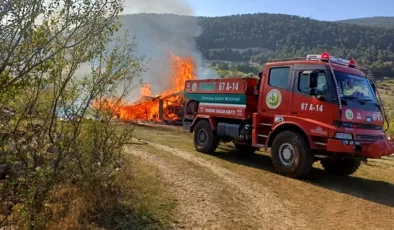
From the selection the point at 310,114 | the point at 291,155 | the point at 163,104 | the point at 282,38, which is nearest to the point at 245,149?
the point at 291,155

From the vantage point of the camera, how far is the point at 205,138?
13.4 meters

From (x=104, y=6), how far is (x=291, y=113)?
653cm

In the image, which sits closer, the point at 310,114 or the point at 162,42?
the point at 310,114

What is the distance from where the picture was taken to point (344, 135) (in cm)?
907

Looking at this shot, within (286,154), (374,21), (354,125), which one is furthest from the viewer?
(374,21)

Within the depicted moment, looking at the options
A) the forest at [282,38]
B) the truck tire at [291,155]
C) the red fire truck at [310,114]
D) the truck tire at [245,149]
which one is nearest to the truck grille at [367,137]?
the red fire truck at [310,114]

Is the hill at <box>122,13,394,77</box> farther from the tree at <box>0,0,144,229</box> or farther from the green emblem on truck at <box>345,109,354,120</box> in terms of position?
the tree at <box>0,0,144,229</box>

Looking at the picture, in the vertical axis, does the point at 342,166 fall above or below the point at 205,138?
below

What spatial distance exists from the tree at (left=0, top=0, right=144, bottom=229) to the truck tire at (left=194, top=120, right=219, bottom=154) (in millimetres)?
5276

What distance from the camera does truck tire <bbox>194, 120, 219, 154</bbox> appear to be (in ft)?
42.9

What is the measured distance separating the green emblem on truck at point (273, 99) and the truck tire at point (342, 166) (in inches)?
81.8

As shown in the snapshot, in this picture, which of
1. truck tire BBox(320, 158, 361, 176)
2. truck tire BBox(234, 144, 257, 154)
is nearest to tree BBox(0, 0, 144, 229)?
truck tire BBox(320, 158, 361, 176)

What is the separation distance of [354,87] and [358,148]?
5.15 feet

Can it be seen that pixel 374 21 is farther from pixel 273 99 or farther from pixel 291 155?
pixel 291 155
